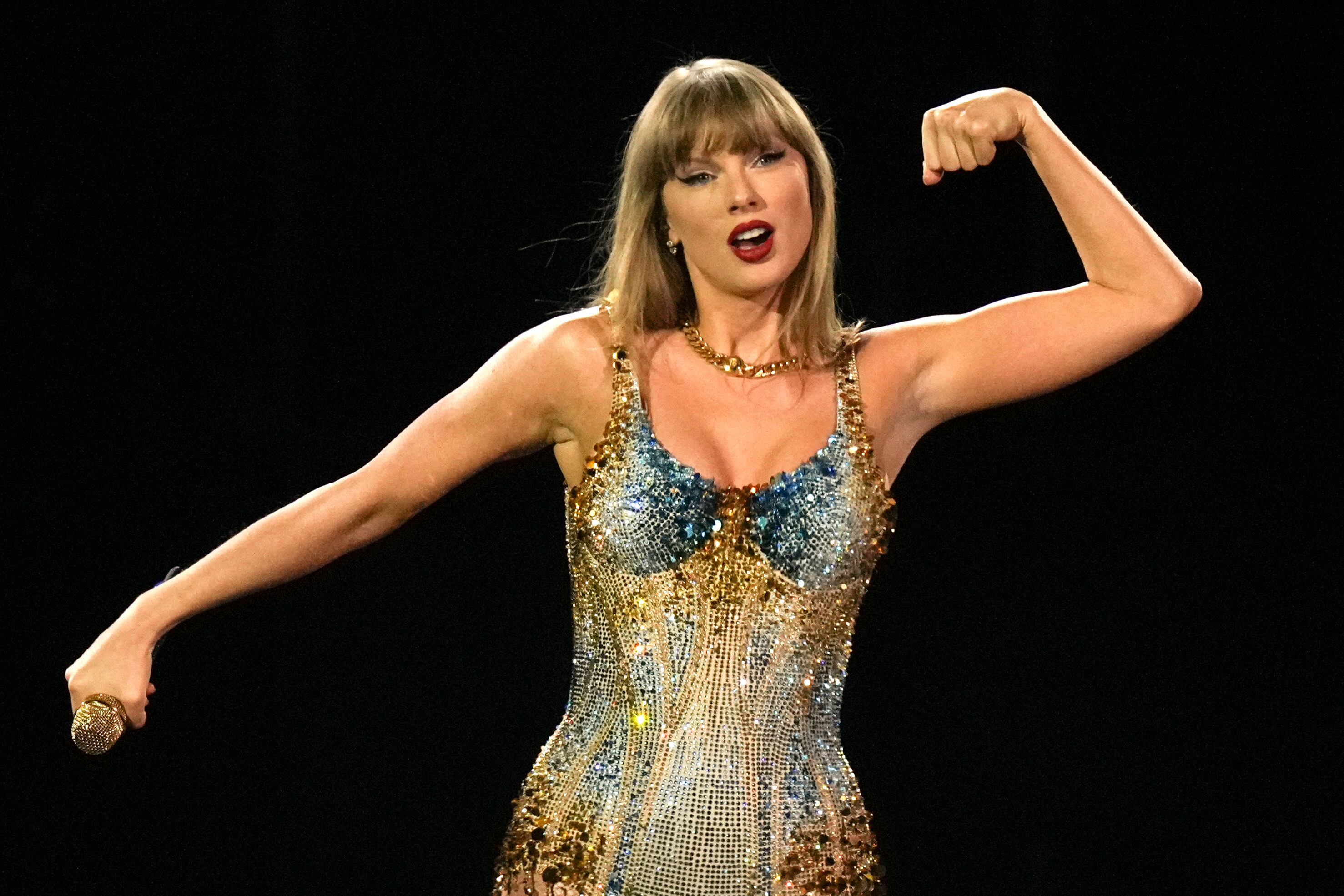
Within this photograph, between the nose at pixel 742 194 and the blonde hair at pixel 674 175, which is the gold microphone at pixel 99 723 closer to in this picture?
the blonde hair at pixel 674 175

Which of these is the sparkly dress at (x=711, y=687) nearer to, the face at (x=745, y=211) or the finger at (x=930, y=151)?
the face at (x=745, y=211)

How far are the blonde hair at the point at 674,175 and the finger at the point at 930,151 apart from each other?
14cm

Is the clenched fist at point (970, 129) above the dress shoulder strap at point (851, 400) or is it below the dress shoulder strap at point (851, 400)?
above

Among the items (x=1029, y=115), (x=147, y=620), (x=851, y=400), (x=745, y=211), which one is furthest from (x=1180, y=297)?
(x=147, y=620)

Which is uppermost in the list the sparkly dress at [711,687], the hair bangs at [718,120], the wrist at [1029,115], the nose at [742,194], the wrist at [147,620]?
the hair bangs at [718,120]

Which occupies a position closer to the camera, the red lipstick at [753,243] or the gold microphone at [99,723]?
the gold microphone at [99,723]

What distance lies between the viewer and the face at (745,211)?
191 cm

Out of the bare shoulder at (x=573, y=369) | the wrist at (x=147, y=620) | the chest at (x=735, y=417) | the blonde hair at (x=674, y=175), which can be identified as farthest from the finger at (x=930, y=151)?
the wrist at (x=147, y=620)

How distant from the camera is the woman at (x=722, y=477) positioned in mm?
1874

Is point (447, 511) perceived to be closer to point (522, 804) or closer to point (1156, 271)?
point (522, 804)

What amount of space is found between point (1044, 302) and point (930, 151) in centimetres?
23

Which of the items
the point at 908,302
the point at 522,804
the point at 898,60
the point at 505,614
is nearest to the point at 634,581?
the point at 522,804

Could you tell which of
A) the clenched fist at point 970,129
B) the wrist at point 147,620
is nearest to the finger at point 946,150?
the clenched fist at point 970,129

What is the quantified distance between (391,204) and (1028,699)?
42.7 inches
